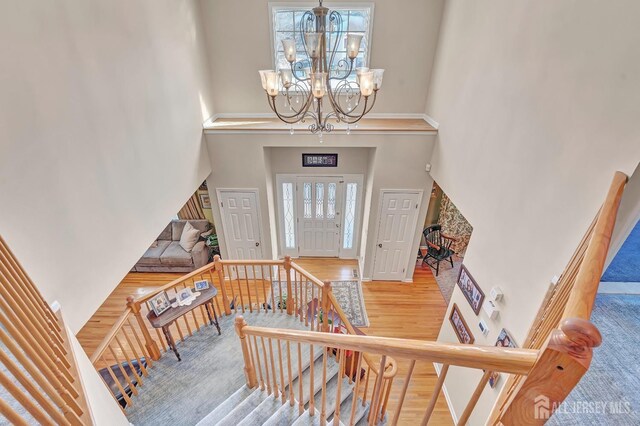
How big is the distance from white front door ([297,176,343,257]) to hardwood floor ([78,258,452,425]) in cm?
30

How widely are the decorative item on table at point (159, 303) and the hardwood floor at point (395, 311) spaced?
236 centimetres

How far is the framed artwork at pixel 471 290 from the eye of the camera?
3.07 metres

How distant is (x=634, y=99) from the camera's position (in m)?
1.57

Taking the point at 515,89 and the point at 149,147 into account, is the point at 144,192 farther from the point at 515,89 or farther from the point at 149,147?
the point at 515,89

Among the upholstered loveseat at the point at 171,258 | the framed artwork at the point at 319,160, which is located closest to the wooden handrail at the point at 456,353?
the framed artwork at the point at 319,160

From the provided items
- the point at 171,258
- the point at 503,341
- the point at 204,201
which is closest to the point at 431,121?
the point at 503,341

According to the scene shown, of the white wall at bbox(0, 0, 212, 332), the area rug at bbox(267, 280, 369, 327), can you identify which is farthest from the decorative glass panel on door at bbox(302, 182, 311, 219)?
the white wall at bbox(0, 0, 212, 332)

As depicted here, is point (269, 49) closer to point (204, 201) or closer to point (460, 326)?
point (204, 201)

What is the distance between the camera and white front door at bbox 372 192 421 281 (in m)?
5.00

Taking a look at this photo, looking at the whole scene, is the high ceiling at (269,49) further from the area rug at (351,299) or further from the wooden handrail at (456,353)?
the wooden handrail at (456,353)

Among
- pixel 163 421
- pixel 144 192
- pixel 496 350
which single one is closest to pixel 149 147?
pixel 144 192

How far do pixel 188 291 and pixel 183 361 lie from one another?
2.42 feet

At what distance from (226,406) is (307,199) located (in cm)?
387

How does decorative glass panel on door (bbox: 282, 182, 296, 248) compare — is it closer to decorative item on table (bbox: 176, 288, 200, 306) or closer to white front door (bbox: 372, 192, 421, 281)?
white front door (bbox: 372, 192, 421, 281)
